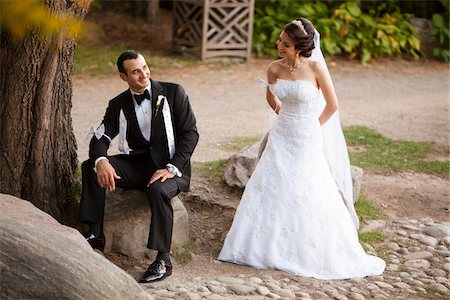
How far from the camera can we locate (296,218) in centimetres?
609

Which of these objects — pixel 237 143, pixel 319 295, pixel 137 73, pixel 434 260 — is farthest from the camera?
pixel 237 143

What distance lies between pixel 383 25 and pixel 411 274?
9.30m

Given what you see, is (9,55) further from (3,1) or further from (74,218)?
(3,1)

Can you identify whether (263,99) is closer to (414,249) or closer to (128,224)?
(414,249)

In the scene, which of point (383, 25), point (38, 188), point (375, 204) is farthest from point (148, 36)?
point (38, 188)

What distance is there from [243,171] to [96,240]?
1.81 meters

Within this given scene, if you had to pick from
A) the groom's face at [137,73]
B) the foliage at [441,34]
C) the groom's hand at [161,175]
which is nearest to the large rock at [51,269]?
the groom's hand at [161,175]

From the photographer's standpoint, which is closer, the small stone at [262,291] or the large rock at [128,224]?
the small stone at [262,291]

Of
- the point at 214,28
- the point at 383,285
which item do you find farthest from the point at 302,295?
the point at 214,28

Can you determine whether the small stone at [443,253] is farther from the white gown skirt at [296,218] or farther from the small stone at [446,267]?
the white gown skirt at [296,218]

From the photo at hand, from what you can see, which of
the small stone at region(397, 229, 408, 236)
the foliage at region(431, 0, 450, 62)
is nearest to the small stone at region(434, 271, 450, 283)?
the small stone at region(397, 229, 408, 236)

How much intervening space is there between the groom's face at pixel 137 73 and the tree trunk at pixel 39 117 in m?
0.49

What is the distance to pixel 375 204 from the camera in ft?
25.1

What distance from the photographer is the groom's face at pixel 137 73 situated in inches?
227
